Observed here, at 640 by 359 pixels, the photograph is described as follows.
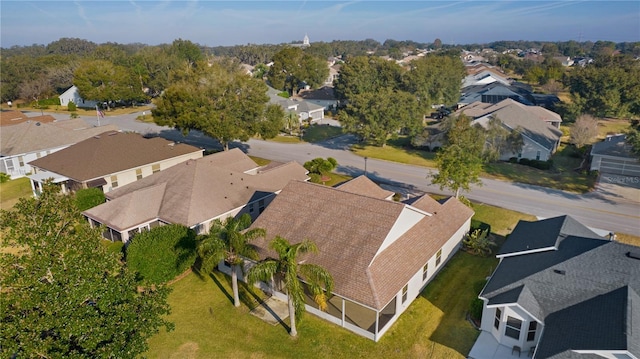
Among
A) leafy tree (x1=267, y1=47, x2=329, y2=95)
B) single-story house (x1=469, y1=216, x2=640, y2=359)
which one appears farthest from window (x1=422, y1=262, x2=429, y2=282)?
leafy tree (x1=267, y1=47, x2=329, y2=95)

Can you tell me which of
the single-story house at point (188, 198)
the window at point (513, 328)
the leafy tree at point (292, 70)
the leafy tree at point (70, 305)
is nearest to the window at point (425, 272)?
the window at point (513, 328)

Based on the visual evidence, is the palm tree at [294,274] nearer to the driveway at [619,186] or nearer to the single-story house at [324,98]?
the driveway at [619,186]

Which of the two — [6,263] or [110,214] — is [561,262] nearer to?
[6,263]

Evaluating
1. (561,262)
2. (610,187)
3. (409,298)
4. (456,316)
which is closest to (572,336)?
(561,262)

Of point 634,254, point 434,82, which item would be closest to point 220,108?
point 634,254

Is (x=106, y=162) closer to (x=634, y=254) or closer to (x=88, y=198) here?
(x=88, y=198)
